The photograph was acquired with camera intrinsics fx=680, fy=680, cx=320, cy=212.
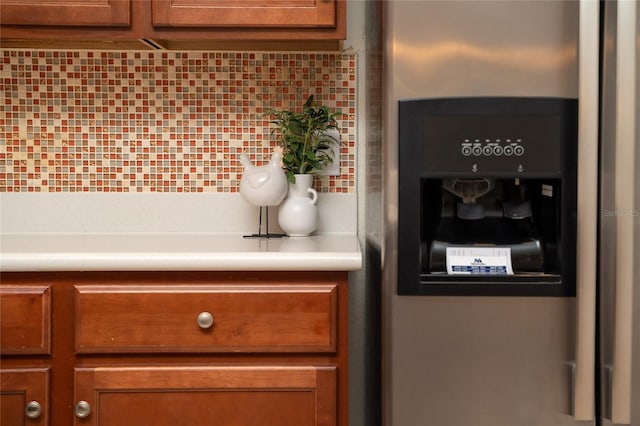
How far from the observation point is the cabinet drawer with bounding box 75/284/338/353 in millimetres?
1426

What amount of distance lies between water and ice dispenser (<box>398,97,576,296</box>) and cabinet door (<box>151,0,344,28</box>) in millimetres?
397

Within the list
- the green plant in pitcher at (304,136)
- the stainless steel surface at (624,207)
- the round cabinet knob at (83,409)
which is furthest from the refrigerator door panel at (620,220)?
the round cabinet knob at (83,409)

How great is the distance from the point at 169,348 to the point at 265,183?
53cm

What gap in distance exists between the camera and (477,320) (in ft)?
4.44

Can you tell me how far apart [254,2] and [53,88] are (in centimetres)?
71

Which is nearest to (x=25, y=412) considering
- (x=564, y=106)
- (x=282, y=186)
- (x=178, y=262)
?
(x=178, y=262)

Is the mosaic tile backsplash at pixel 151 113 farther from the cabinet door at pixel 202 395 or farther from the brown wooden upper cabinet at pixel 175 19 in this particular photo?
the cabinet door at pixel 202 395

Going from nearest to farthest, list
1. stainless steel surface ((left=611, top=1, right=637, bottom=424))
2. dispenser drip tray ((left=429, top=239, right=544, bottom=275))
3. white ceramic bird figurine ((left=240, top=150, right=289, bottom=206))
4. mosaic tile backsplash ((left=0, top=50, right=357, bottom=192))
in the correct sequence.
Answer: stainless steel surface ((left=611, top=1, right=637, bottom=424)), dispenser drip tray ((left=429, top=239, right=544, bottom=275)), white ceramic bird figurine ((left=240, top=150, right=289, bottom=206)), mosaic tile backsplash ((left=0, top=50, right=357, bottom=192))

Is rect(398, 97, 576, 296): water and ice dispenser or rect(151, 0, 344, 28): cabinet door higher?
rect(151, 0, 344, 28): cabinet door

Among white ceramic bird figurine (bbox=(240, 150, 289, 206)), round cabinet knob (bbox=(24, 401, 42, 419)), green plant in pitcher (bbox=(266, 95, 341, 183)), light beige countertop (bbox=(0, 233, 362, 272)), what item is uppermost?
green plant in pitcher (bbox=(266, 95, 341, 183))

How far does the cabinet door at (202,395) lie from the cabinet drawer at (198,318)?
0.17 feet

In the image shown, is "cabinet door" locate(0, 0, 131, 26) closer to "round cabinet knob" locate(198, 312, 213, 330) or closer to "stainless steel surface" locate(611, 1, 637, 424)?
"round cabinet knob" locate(198, 312, 213, 330)

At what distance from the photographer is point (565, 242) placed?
4.40 ft

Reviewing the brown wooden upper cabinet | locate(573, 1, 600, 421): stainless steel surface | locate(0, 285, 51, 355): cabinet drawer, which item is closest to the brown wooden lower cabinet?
locate(0, 285, 51, 355): cabinet drawer
